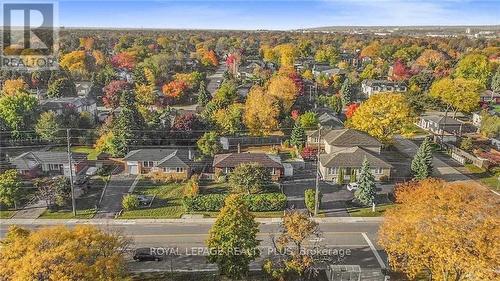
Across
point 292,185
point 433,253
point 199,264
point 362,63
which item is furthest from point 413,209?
point 362,63

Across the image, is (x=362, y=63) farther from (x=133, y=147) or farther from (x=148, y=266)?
(x=148, y=266)

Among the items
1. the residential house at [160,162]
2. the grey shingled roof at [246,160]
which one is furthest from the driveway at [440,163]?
A: the residential house at [160,162]

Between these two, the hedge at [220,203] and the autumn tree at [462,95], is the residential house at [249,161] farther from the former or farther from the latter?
the autumn tree at [462,95]

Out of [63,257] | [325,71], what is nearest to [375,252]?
[63,257]

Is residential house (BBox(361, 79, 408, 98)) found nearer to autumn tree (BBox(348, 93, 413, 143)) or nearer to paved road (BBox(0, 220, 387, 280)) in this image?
autumn tree (BBox(348, 93, 413, 143))

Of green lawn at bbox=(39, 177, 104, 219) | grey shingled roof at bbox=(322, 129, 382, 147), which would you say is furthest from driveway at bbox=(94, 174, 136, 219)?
grey shingled roof at bbox=(322, 129, 382, 147)

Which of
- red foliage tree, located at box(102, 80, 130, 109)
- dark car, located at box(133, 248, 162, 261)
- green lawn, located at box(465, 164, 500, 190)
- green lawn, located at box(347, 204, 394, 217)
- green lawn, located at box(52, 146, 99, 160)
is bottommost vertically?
dark car, located at box(133, 248, 162, 261)

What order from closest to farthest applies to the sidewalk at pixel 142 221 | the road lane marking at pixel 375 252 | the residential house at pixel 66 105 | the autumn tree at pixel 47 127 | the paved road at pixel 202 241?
the paved road at pixel 202 241
the road lane marking at pixel 375 252
the sidewalk at pixel 142 221
the autumn tree at pixel 47 127
the residential house at pixel 66 105
